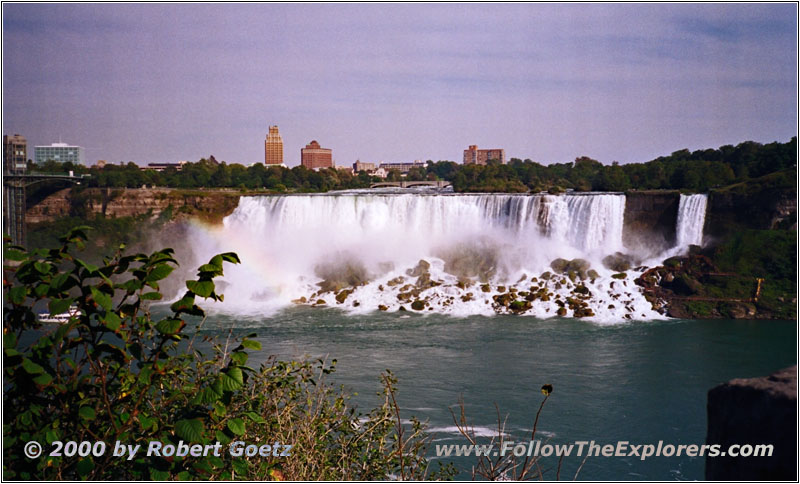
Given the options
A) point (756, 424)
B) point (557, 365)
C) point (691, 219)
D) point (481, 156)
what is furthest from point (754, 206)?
point (756, 424)

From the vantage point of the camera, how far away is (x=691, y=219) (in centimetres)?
1290

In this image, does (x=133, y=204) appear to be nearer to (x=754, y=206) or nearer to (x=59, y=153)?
(x=59, y=153)

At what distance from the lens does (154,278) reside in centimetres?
123

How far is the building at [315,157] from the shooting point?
19.3 metres

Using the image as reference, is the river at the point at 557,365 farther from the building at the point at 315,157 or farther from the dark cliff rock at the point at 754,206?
the building at the point at 315,157

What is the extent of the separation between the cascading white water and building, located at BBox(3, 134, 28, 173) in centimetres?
485

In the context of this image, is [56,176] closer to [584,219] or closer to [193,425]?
[584,219]

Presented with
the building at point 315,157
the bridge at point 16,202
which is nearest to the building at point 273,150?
the building at point 315,157

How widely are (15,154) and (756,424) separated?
17.4 meters

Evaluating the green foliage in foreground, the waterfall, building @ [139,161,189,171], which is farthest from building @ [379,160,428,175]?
the green foliage in foreground

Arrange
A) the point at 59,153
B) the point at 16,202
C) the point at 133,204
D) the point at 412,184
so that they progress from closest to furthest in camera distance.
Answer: the point at 16,202, the point at 133,204, the point at 59,153, the point at 412,184

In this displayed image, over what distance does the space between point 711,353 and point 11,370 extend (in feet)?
26.1

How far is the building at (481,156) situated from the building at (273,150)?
469cm

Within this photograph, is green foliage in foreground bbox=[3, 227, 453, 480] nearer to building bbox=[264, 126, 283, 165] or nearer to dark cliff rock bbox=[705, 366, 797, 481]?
dark cliff rock bbox=[705, 366, 797, 481]
